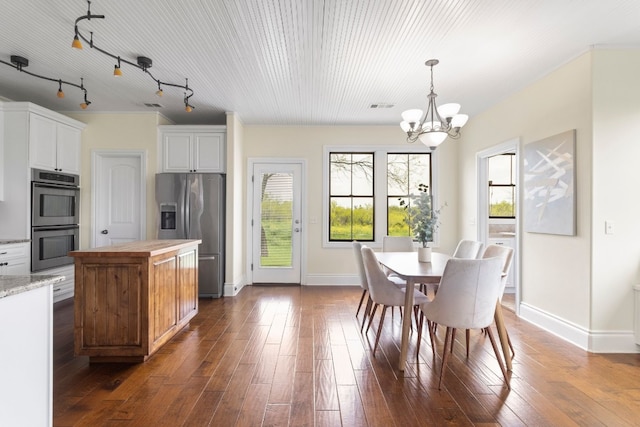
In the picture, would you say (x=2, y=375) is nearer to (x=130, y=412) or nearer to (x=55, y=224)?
(x=130, y=412)

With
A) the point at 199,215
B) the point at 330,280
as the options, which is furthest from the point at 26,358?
the point at 330,280

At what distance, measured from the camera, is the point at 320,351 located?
3.05 metres

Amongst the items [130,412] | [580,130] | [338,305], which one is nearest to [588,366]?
[580,130]

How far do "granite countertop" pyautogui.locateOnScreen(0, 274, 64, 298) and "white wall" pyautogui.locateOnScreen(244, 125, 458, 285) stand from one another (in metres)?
4.42

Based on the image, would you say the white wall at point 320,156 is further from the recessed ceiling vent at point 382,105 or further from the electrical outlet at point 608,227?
the electrical outlet at point 608,227

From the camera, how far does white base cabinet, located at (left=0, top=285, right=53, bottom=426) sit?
53.4 inches

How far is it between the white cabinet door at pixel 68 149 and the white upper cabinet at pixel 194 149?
1091mm

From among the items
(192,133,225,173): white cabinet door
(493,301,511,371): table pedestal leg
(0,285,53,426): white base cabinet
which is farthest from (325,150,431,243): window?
(0,285,53,426): white base cabinet

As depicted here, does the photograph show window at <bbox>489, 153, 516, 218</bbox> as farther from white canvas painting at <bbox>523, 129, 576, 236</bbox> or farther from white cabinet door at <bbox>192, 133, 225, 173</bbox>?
white cabinet door at <bbox>192, 133, 225, 173</bbox>

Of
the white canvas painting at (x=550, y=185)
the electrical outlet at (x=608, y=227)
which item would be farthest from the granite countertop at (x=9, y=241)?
the electrical outlet at (x=608, y=227)

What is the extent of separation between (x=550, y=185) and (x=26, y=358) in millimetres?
4199

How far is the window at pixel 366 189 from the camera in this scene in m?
5.94

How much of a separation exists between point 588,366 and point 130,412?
3.26m

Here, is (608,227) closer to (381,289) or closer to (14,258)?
(381,289)
